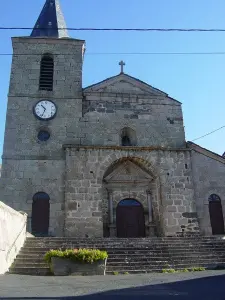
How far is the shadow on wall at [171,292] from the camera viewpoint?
5.46m

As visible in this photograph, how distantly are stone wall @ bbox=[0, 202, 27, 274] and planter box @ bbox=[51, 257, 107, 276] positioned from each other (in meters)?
1.46

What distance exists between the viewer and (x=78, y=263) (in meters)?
9.01

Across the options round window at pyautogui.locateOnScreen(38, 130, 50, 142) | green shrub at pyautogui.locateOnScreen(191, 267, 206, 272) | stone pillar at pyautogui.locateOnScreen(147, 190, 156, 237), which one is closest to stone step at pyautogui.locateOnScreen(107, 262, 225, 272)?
green shrub at pyautogui.locateOnScreen(191, 267, 206, 272)

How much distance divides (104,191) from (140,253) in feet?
16.8

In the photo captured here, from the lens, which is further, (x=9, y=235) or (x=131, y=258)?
(x=131, y=258)

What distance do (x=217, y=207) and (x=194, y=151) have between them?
290 centimetres

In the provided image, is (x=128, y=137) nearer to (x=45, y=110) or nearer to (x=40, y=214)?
(x=45, y=110)

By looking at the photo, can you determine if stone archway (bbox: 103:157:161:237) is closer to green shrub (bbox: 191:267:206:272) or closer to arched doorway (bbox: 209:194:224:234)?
arched doorway (bbox: 209:194:224:234)

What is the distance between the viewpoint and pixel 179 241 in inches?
499

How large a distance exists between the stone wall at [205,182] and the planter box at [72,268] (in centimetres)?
766

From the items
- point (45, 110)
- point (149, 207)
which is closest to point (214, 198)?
point (149, 207)

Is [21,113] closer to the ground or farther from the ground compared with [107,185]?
farther from the ground

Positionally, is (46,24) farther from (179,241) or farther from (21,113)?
(179,241)

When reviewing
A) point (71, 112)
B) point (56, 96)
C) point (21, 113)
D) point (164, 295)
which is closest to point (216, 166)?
point (71, 112)
